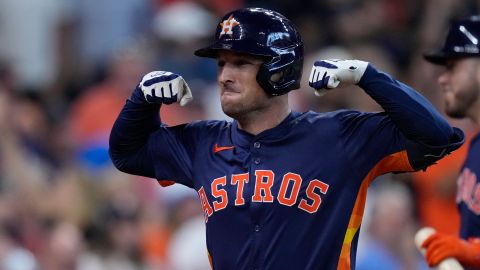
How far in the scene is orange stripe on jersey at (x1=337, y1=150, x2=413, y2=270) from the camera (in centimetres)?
515

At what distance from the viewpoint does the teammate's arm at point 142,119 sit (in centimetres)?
525

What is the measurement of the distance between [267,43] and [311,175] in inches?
23.1

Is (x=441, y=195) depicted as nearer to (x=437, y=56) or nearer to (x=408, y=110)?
(x=437, y=56)

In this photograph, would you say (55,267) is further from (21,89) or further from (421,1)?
(421,1)

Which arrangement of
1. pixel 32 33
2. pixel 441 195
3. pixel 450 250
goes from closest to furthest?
1. pixel 450 250
2. pixel 441 195
3. pixel 32 33

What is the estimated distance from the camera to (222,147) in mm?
5375

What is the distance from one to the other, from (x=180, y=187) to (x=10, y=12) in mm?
3331

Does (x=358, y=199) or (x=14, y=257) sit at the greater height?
(x=358, y=199)

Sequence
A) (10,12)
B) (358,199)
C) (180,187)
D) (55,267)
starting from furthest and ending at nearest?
1. (10,12)
2. (180,187)
3. (55,267)
4. (358,199)

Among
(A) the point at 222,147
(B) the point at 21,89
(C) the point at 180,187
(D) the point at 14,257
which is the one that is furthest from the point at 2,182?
(A) the point at 222,147

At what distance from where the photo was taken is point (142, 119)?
5434 millimetres

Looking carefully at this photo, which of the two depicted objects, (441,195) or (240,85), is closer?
(240,85)

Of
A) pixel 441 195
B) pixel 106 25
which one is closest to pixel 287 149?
pixel 441 195

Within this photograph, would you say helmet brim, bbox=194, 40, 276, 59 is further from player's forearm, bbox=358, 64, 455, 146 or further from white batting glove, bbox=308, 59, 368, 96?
player's forearm, bbox=358, 64, 455, 146
